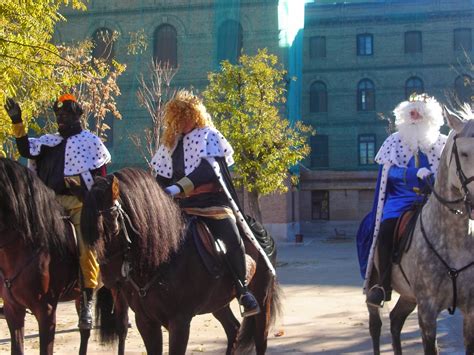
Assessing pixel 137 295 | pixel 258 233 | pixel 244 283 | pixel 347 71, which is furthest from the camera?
pixel 347 71

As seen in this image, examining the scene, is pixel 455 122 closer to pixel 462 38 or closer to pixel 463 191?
pixel 463 191

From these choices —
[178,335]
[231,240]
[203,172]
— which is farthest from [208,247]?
[178,335]

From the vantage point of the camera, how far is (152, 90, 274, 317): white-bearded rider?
5.13 m

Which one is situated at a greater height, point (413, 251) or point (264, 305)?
point (413, 251)

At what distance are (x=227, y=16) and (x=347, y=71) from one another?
1312 centimetres

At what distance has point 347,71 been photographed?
1671 inches

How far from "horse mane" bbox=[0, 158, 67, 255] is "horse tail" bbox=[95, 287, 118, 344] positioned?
104 cm

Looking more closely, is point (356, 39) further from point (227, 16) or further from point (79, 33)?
point (79, 33)

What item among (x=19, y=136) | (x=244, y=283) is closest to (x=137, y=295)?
(x=244, y=283)

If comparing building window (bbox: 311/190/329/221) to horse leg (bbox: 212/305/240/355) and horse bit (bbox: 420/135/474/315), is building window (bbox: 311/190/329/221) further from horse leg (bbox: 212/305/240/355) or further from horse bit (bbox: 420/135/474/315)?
horse bit (bbox: 420/135/474/315)

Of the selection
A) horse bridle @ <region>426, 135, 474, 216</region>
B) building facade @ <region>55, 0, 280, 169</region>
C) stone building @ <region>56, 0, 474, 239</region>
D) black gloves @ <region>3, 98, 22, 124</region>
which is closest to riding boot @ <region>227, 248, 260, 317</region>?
horse bridle @ <region>426, 135, 474, 216</region>

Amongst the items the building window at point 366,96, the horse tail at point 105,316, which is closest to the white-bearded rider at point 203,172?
the horse tail at point 105,316

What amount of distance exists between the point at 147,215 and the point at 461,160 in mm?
2378

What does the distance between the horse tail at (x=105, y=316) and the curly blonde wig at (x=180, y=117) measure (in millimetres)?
2177
